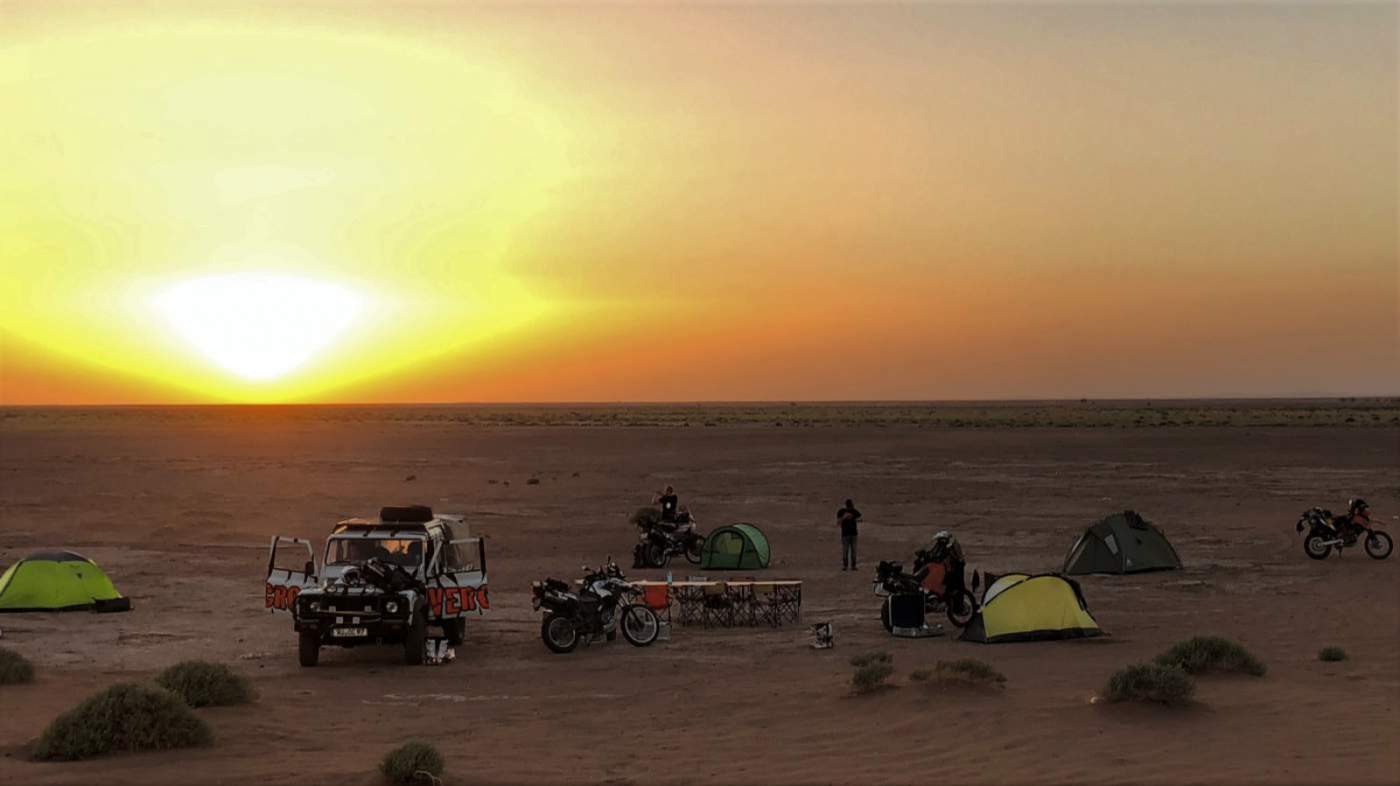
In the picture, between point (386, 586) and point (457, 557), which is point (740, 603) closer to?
point (457, 557)

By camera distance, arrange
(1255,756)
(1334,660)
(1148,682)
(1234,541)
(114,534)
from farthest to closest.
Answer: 1. (114,534)
2. (1234,541)
3. (1334,660)
4. (1148,682)
5. (1255,756)

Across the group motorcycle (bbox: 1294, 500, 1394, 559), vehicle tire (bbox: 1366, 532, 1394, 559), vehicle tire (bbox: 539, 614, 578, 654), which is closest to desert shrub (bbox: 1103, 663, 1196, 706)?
vehicle tire (bbox: 539, 614, 578, 654)

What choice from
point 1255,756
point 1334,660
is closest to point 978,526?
point 1334,660

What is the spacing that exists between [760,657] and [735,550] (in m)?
12.2

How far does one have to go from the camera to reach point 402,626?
19.1m

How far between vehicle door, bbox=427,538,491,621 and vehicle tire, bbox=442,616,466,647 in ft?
0.52

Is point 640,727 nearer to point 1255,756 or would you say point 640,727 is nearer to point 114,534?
point 1255,756

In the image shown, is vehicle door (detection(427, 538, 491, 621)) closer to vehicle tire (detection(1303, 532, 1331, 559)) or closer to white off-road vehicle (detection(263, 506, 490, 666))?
white off-road vehicle (detection(263, 506, 490, 666))

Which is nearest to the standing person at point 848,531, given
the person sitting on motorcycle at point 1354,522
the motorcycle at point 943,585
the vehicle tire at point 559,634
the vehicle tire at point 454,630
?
the motorcycle at point 943,585

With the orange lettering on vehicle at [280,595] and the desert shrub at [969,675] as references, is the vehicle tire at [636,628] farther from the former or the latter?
the desert shrub at [969,675]

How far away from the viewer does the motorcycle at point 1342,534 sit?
30464 mm

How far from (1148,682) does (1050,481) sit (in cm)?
4159

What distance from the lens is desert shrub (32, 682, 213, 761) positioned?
43.4ft

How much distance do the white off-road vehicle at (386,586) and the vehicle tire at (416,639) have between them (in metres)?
0.01
